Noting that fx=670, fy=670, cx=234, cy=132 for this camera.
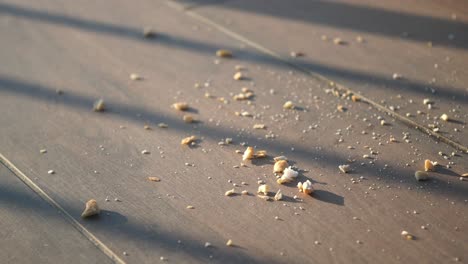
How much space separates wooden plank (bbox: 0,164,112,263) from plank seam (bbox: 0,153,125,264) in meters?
0.01

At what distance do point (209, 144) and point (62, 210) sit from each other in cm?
46

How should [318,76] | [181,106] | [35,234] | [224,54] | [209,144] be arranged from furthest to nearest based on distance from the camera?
[224,54] < [318,76] < [181,106] < [209,144] < [35,234]

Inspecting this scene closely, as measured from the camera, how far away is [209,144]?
6.26 feet

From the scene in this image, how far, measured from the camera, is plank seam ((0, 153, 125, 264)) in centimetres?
152

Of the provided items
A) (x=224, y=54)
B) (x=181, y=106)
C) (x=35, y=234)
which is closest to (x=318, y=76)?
(x=224, y=54)

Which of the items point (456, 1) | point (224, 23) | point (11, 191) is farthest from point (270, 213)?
point (456, 1)

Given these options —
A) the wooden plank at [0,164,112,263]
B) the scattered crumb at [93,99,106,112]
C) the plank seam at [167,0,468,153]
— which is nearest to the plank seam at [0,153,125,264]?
the wooden plank at [0,164,112,263]

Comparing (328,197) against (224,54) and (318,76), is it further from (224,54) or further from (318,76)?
(224,54)

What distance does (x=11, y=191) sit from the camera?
5.73 ft

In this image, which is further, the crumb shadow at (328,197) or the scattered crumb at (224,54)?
the scattered crumb at (224,54)

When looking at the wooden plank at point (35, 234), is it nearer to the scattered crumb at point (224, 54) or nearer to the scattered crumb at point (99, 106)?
the scattered crumb at point (99, 106)

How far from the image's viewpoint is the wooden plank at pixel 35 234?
152 cm

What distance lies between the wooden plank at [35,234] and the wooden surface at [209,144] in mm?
27

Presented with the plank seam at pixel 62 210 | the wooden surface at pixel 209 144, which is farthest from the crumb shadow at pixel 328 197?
the plank seam at pixel 62 210
